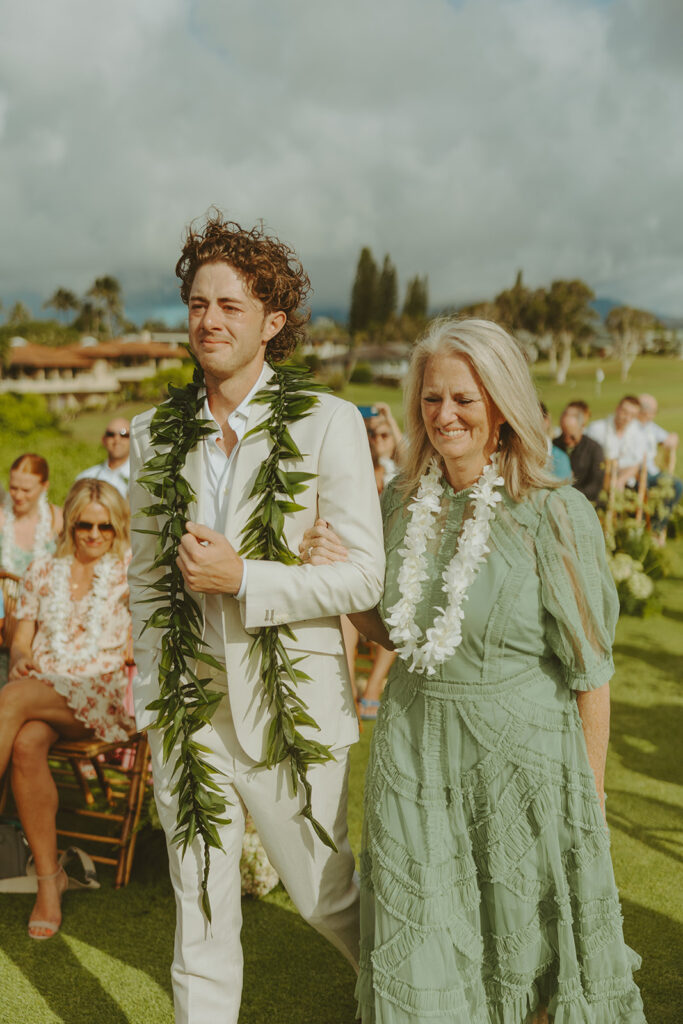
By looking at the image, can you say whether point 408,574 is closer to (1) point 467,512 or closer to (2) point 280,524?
(1) point 467,512

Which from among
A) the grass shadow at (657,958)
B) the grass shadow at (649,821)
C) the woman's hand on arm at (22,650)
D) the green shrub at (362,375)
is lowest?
the grass shadow at (649,821)

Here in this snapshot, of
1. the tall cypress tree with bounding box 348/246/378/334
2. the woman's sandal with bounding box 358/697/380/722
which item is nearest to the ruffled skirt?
the woman's sandal with bounding box 358/697/380/722

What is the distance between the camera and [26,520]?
239 inches

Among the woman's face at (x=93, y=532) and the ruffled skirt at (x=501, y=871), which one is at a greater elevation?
the woman's face at (x=93, y=532)

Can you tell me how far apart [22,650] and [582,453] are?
675 centimetres

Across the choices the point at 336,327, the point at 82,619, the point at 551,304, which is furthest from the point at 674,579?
the point at 336,327

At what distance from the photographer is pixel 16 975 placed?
3188 mm

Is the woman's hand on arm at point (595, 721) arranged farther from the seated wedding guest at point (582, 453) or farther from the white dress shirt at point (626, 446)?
the white dress shirt at point (626, 446)

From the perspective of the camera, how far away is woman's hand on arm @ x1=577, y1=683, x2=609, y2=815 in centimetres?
228

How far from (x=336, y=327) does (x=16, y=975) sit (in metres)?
88.9

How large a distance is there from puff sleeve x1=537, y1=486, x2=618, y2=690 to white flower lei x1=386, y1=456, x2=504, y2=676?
6.5 inches

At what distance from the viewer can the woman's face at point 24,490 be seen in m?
5.94

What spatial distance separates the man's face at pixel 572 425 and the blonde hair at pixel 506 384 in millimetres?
7294

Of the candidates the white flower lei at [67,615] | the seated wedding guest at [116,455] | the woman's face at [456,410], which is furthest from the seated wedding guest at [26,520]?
the woman's face at [456,410]
